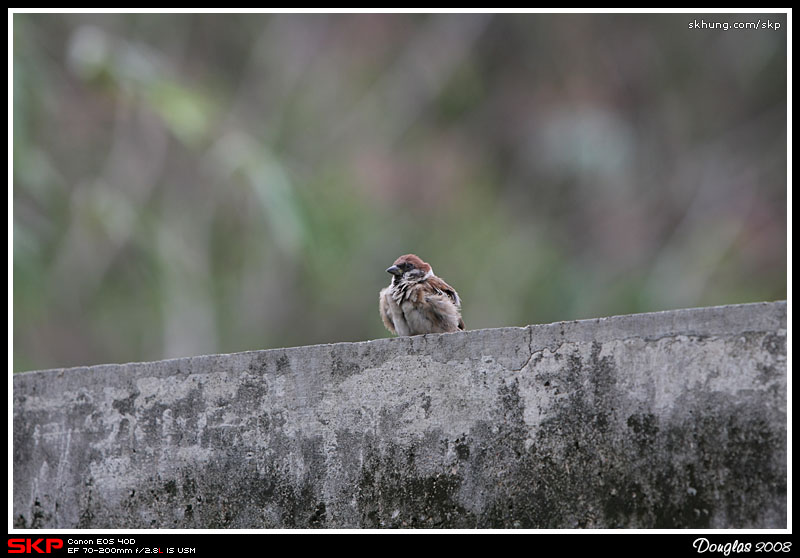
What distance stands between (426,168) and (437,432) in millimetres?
14453

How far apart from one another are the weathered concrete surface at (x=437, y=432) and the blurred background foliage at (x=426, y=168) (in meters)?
11.1

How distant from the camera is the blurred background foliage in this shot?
622 inches

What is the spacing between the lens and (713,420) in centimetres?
305

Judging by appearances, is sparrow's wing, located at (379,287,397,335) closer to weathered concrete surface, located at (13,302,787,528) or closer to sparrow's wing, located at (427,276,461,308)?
sparrow's wing, located at (427,276,461,308)

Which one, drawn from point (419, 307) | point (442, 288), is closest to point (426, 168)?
point (442, 288)
